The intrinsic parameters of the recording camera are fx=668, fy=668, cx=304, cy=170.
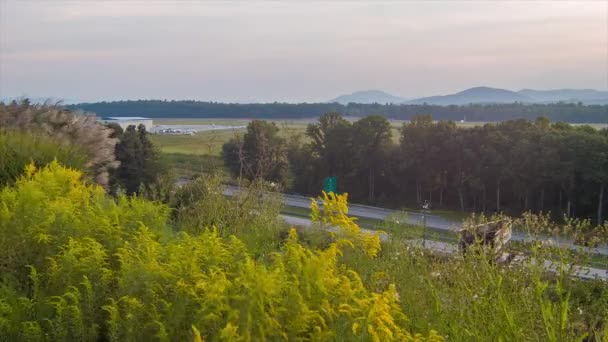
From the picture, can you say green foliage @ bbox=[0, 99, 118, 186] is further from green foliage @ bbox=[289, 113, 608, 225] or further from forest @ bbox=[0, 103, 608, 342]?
green foliage @ bbox=[289, 113, 608, 225]

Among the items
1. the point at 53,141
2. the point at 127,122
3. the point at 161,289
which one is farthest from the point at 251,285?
the point at 127,122

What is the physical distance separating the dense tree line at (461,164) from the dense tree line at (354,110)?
22.4 m

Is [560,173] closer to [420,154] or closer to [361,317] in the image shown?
[420,154]

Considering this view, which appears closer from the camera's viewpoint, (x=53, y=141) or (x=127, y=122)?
(x=53, y=141)

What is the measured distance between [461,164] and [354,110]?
4190 cm

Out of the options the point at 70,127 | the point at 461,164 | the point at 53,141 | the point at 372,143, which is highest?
the point at 70,127

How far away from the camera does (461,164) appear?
34.6 m

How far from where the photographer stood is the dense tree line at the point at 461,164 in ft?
97.7

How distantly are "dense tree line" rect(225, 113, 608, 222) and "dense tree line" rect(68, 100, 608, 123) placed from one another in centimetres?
2240

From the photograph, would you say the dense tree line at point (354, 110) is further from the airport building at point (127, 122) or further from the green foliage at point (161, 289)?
the green foliage at point (161, 289)

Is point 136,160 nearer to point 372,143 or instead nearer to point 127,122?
point 127,122

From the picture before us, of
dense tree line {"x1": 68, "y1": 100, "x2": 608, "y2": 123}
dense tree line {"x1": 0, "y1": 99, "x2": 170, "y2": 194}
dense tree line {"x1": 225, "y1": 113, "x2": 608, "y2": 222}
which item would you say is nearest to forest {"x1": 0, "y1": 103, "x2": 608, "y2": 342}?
dense tree line {"x1": 0, "y1": 99, "x2": 170, "y2": 194}

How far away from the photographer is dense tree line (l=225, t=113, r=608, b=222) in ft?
97.7

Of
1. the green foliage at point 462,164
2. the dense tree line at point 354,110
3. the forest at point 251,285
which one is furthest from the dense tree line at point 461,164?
the forest at point 251,285
